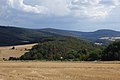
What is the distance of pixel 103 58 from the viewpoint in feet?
357

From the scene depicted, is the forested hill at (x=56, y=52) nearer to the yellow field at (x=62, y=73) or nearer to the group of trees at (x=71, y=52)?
the group of trees at (x=71, y=52)

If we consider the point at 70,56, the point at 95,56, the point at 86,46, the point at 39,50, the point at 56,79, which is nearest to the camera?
the point at 56,79

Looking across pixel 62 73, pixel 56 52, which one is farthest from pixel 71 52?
pixel 62 73

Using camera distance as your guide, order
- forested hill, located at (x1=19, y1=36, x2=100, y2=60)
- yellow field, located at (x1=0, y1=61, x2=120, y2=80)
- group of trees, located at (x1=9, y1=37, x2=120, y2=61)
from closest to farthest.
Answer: yellow field, located at (x1=0, y1=61, x2=120, y2=80) < group of trees, located at (x1=9, y1=37, x2=120, y2=61) < forested hill, located at (x1=19, y1=36, x2=100, y2=60)

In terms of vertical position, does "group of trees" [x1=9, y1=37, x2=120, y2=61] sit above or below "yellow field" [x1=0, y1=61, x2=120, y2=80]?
below

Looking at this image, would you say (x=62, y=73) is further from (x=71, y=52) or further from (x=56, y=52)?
(x=56, y=52)

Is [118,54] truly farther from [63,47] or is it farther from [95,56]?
[63,47]

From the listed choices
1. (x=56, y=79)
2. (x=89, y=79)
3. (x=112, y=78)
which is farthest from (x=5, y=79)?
(x=112, y=78)

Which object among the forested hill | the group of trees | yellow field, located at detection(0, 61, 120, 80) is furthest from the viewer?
the forested hill

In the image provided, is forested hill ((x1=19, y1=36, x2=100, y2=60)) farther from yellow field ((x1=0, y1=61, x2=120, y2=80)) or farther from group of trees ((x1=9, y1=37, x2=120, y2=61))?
yellow field ((x1=0, y1=61, x2=120, y2=80))

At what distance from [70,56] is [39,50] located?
16.7 metres

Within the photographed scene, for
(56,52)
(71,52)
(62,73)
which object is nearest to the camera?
(62,73)

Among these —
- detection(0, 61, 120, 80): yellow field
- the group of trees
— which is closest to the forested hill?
the group of trees

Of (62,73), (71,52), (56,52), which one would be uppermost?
(62,73)
